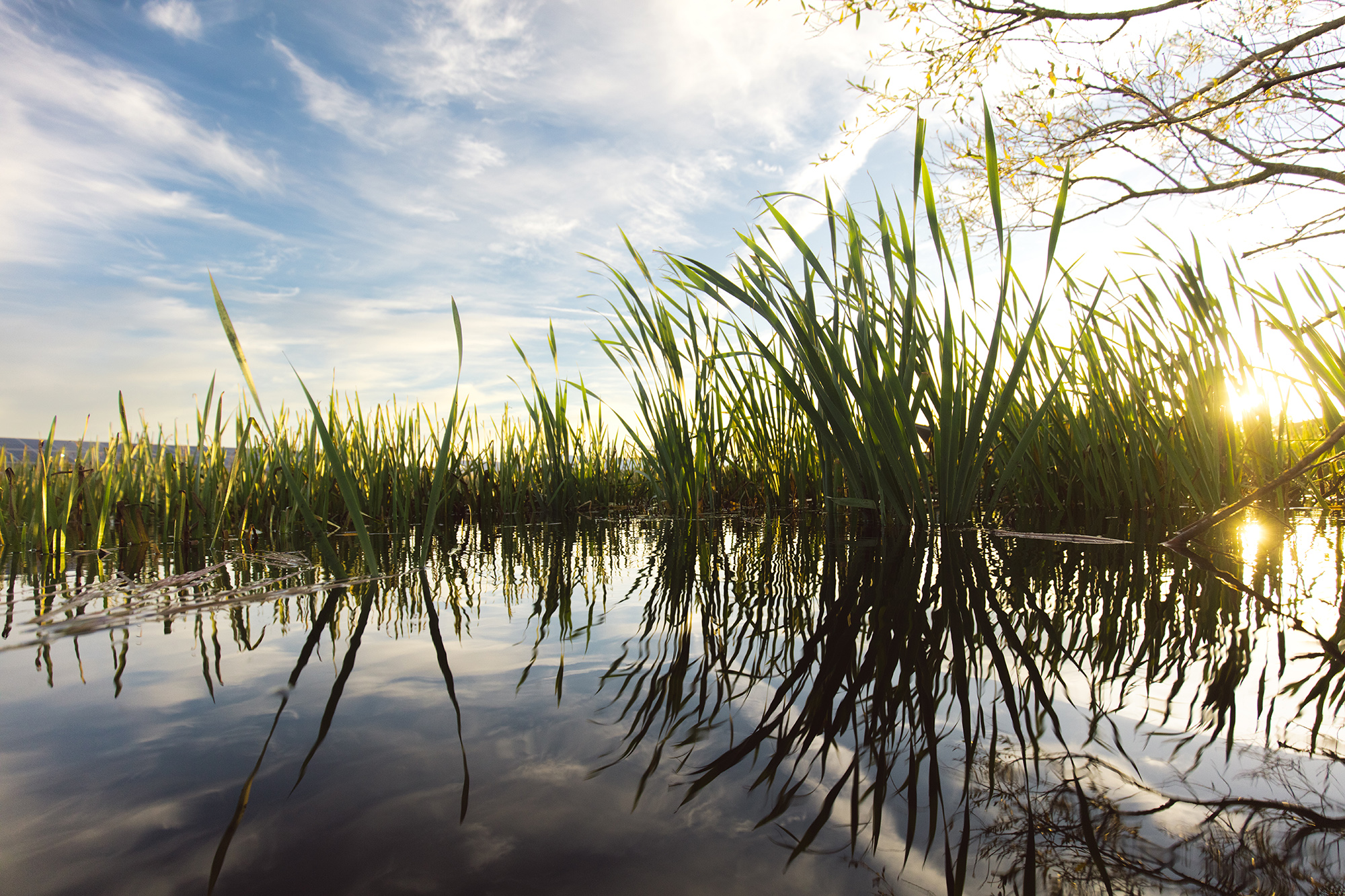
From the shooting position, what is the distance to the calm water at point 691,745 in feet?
1.10

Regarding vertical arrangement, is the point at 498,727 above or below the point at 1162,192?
below

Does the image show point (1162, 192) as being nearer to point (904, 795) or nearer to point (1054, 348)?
point (1054, 348)

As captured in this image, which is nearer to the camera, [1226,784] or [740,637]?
[1226,784]

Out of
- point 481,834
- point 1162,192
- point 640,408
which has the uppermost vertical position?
point 1162,192

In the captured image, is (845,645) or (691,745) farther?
(845,645)

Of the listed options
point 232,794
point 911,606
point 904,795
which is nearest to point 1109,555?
point 911,606

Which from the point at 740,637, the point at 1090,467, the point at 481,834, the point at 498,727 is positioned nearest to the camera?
the point at 481,834

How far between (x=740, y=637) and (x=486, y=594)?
1.86 ft

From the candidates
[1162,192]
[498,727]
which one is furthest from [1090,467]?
[1162,192]

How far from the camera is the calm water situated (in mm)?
336

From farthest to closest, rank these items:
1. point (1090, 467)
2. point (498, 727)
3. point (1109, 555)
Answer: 1. point (1090, 467)
2. point (1109, 555)
3. point (498, 727)

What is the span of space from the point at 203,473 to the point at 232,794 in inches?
105

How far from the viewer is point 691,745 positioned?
48cm

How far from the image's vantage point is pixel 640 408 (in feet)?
8.27
